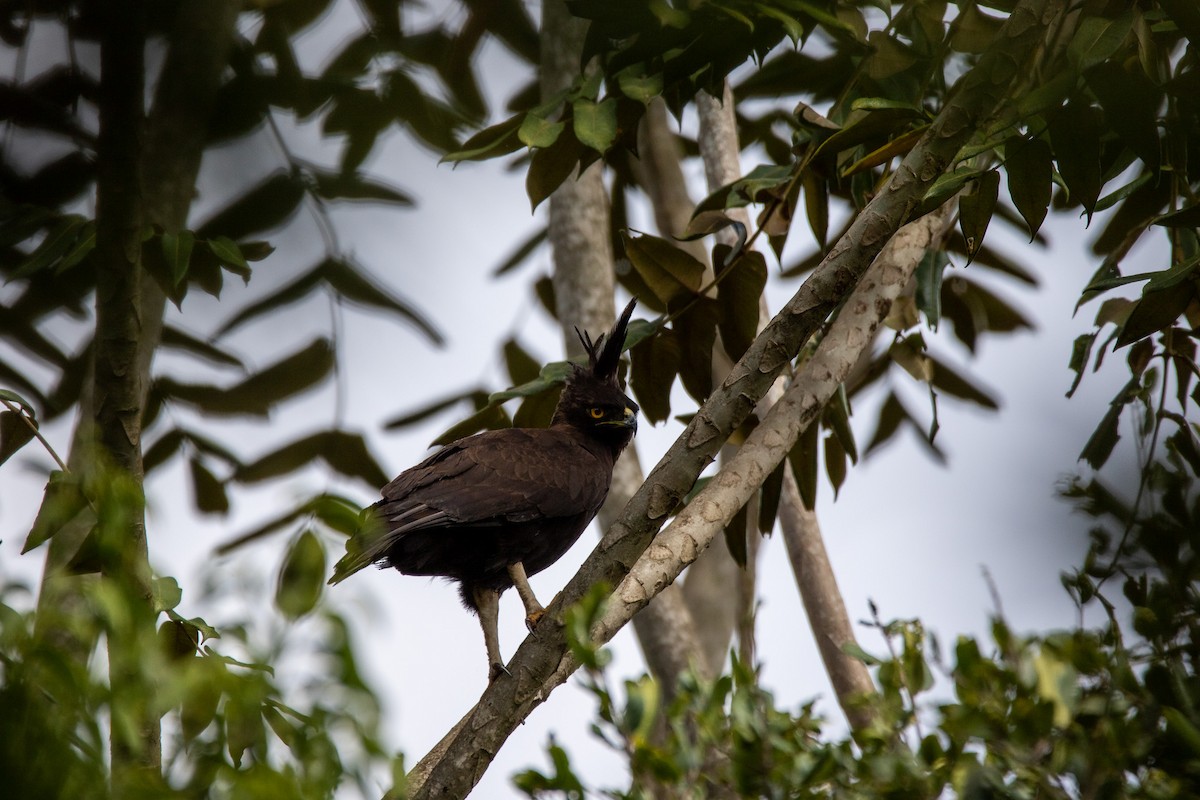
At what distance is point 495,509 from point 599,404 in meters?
1.03

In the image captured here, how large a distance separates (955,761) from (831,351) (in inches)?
58.7

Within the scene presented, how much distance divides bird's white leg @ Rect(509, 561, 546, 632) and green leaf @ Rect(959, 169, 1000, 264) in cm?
220

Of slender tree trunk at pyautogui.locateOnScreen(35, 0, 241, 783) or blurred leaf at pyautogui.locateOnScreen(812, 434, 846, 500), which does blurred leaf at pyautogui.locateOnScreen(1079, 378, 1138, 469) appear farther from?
slender tree trunk at pyautogui.locateOnScreen(35, 0, 241, 783)

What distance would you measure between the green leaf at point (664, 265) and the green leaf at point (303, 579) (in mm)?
2635

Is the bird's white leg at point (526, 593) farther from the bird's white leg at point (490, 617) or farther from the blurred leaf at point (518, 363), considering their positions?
the blurred leaf at point (518, 363)

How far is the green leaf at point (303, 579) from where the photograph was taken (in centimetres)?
101

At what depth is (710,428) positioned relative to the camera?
2.78 meters

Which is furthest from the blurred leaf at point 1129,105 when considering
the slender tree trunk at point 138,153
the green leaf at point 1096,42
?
the slender tree trunk at point 138,153

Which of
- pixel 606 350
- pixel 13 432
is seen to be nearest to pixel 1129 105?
pixel 606 350

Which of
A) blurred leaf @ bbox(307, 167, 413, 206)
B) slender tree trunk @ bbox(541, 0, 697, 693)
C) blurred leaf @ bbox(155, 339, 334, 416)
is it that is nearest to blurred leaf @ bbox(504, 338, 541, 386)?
slender tree trunk @ bbox(541, 0, 697, 693)

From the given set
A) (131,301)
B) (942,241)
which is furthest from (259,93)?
(942,241)

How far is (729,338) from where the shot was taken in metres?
3.73

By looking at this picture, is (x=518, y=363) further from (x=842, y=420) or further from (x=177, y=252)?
(x=177, y=252)

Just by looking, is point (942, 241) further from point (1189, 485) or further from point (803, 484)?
point (1189, 485)
